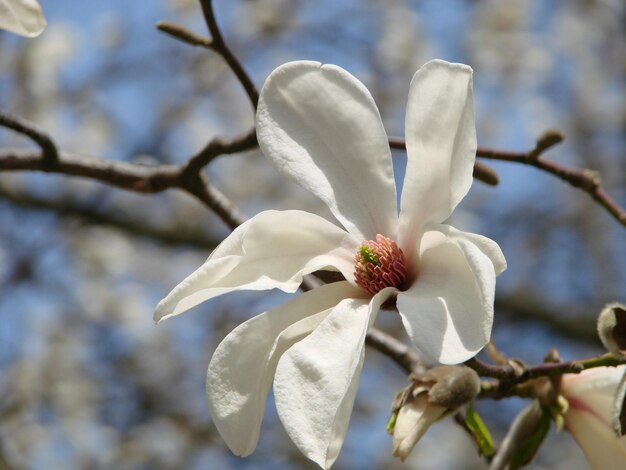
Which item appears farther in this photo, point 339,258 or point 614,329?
point 339,258

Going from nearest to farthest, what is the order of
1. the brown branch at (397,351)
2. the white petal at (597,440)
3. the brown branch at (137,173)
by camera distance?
the white petal at (597,440)
the brown branch at (397,351)
the brown branch at (137,173)

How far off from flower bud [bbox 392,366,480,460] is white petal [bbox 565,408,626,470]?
Answer: 0.65ft

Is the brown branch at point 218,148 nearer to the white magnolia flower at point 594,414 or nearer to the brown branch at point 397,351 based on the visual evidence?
the brown branch at point 397,351

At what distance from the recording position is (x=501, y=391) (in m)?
0.94

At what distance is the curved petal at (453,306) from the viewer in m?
0.73

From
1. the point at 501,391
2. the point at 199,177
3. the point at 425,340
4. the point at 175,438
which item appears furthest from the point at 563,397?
Answer: the point at 175,438

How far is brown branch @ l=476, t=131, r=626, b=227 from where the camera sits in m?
1.16

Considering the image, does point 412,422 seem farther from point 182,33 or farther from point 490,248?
point 182,33

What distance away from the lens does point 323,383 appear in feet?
2.50

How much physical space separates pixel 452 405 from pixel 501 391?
107 mm

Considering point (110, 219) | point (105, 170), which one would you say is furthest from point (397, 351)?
point (110, 219)

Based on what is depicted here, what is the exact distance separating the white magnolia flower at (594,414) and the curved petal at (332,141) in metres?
0.27

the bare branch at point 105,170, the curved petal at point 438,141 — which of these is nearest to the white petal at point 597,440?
the curved petal at point 438,141

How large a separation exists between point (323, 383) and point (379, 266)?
17 cm
